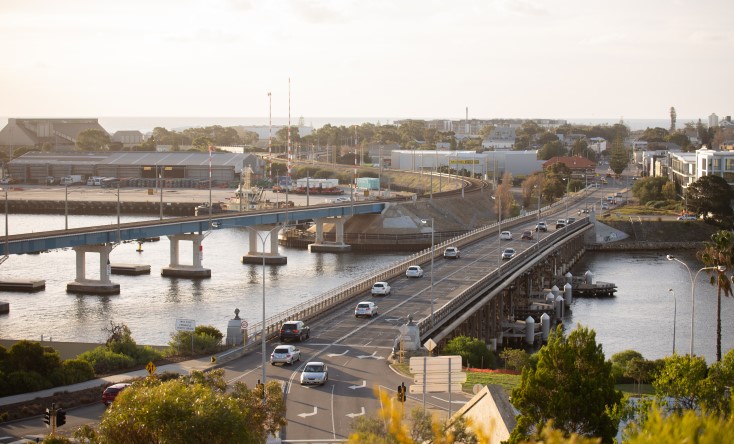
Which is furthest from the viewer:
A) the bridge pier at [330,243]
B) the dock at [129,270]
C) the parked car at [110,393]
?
the bridge pier at [330,243]

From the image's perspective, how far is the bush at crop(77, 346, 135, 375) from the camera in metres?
39.3

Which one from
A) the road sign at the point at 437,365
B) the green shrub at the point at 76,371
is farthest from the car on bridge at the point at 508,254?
the road sign at the point at 437,365

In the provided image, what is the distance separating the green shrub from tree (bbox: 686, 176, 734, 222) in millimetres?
95513

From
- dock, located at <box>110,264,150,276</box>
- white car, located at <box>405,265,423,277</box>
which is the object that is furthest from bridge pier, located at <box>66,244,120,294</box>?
white car, located at <box>405,265,423,277</box>

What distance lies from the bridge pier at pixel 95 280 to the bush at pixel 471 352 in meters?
34.5

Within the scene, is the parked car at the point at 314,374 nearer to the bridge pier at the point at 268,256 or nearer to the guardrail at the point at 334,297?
the guardrail at the point at 334,297

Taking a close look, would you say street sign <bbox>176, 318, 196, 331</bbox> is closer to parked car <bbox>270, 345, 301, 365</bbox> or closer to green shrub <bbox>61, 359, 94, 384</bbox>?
parked car <bbox>270, 345, 301, 365</bbox>

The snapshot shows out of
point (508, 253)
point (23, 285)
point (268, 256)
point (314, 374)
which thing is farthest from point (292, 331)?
point (268, 256)

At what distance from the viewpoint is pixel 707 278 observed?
85875 mm

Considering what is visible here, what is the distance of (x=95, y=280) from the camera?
7588cm

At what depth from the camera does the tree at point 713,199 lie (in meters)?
121

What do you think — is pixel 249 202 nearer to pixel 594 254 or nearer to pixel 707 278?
pixel 594 254

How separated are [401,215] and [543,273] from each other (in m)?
33.0

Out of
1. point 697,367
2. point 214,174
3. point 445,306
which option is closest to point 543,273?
point 445,306
